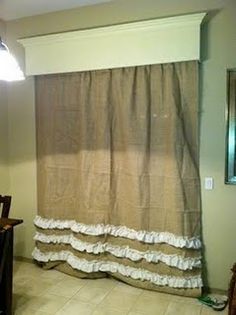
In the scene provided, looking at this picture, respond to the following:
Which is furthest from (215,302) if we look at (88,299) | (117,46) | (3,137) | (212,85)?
(3,137)

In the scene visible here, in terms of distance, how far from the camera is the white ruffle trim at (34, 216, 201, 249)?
2.84m

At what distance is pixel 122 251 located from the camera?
10.1ft

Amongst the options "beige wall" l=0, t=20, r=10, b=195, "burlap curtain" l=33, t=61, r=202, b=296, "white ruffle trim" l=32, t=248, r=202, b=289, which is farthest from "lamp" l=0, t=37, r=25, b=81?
"white ruffle trim" l=32, t=248, r=202, b=289

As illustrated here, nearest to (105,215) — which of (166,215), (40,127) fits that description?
(166,215)

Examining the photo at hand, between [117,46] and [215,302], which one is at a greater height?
[117,46]

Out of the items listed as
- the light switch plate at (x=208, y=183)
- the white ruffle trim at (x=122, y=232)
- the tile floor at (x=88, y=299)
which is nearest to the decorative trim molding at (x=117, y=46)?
the light switch plate at (x=208, y=183)

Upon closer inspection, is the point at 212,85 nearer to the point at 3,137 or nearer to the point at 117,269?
the point at 117,269

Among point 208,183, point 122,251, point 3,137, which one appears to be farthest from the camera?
point 3,137

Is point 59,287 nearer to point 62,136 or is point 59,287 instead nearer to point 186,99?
point 62,136

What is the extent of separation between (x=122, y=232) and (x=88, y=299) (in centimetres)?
65

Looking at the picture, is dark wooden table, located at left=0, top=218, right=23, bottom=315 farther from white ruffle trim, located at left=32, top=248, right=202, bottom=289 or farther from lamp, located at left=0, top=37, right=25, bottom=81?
lamp, located at left=0, top=37, right=25, bottom=81

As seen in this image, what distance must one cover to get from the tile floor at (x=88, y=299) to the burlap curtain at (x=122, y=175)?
4.2 inches

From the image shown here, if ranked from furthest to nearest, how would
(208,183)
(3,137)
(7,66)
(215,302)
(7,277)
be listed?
(3,137)
(208,183)
(215,302)
(7,277)
(7,66)

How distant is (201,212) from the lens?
2.88 meters
